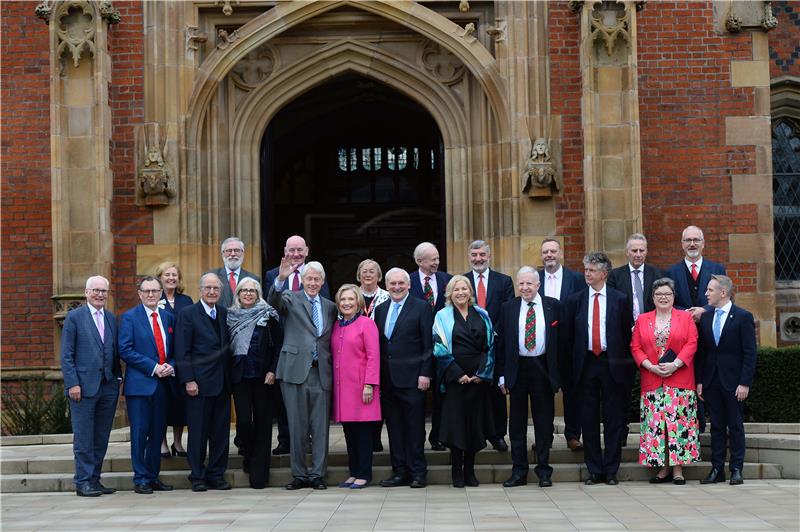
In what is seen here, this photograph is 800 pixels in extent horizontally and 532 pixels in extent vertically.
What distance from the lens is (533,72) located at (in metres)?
14.3

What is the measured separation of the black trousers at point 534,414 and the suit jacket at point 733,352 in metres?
1.36

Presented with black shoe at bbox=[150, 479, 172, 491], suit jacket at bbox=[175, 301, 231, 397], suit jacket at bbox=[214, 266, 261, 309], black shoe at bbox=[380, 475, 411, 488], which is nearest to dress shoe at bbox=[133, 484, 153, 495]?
black shoe at bbox=[150, 479, 172, 491]

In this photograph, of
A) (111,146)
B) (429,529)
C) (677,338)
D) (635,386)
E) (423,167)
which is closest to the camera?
(429,529)

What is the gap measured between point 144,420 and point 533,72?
20.8 ft

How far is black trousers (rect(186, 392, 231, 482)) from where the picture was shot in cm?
1050

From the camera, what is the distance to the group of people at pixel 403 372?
407 inches

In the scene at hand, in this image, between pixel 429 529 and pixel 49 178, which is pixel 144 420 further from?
pixel 49 178

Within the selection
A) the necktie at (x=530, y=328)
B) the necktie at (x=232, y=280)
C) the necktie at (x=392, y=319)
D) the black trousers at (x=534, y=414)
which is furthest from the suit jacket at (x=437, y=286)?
the necktie at (x=232, y=280)

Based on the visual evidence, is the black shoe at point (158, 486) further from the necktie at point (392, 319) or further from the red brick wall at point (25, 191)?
the red brick wall at point (25, 191)

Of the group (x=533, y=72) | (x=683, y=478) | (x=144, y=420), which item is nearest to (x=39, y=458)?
(x=144, y=420)

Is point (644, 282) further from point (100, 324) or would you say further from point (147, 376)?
point (100, 324)

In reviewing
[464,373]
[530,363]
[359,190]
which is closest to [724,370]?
[530,363]

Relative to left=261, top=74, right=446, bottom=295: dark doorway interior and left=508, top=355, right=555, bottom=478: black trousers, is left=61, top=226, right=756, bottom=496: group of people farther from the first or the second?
left=261, top=74, right=446, bottom=295: dark doorway interior

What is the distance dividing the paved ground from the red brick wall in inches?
163
